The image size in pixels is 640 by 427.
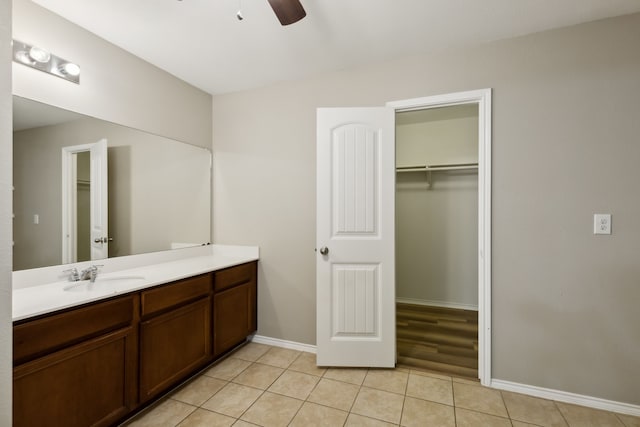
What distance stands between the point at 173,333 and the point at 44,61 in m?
1.86

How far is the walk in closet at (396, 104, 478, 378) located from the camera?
11.6ft

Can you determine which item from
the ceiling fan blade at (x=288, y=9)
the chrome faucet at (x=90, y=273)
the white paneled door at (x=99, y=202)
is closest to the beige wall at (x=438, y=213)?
the ceiling fan blade at (x=288, y=9)

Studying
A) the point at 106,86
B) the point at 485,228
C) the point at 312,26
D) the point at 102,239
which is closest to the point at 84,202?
the point at 102,239

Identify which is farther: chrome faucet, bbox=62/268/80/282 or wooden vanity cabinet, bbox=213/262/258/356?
wooden vanity cabinet, bbox=213/262/258/356

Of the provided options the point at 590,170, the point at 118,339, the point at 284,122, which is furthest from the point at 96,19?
the point at 590,170

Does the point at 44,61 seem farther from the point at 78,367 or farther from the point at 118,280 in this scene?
the point at 78,367

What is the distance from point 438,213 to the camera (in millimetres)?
3756

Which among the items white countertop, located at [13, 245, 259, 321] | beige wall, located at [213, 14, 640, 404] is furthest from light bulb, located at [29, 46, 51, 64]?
beige wall, located at [213, 14, 640, 404]

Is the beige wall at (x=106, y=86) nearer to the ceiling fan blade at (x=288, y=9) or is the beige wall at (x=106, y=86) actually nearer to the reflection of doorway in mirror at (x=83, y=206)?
the reflection of doorway in mirror at (x=83, y=206)

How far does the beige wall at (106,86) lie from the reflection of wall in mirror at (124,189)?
0.39 feet

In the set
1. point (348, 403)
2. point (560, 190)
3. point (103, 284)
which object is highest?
point (560, 190)

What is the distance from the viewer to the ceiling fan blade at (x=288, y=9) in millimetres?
1378

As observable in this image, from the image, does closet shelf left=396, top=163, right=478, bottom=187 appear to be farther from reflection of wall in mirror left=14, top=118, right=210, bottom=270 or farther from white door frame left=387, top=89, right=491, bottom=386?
→ reflection of wall in mirror left=14, top=118, right=210, bottom=270

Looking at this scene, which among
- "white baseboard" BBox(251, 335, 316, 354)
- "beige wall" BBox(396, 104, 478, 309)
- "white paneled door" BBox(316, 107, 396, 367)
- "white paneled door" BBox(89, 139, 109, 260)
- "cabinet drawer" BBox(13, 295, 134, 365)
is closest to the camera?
"cabinet drawer" BBox(13, 295, 134, 365)
